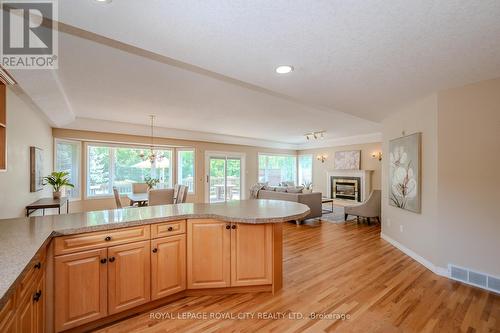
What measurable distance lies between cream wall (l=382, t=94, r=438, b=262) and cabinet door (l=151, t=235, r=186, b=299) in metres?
3.24

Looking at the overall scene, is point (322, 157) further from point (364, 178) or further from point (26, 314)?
point (26, 314)

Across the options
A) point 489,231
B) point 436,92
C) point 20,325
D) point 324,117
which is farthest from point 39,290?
point 324,117

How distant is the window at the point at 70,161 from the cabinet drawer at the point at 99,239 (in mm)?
4881

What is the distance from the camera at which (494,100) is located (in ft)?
8.94

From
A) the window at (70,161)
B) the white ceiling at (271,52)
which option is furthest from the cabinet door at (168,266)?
the window at (70,161)

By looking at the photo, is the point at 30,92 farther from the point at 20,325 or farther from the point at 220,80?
the point at 20,325

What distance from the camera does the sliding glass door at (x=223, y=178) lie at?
826 cm

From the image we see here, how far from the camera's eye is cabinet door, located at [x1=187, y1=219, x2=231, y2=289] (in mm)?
2482

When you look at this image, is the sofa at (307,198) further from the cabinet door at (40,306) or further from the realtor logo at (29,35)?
the realtor logo at (29,35)

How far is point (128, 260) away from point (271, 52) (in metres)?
2.23

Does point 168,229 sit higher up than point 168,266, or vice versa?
point 168,229

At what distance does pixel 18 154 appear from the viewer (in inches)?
128

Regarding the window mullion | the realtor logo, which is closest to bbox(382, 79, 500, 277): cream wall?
the realtor logo

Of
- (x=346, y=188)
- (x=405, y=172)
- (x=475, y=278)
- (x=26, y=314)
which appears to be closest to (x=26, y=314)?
(x=26, y=314)
